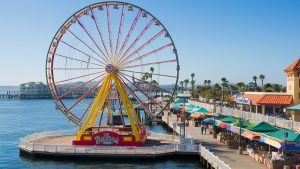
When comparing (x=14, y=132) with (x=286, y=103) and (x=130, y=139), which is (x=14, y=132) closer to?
(x=130, y=139)

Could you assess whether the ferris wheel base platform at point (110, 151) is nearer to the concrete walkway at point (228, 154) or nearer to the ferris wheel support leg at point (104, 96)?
the concrete walkway at point (228, 154)

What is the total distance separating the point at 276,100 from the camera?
2115 inches

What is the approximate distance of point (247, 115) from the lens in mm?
51938

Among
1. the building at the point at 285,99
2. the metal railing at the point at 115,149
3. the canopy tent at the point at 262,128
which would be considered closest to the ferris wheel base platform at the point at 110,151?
the metal railing at the point at 115,149

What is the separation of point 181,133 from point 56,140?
45.4ft

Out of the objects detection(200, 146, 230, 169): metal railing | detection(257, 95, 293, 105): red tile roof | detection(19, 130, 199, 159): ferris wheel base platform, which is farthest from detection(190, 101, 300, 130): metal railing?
detection(19, 130, 199, 159): ferris wheel base platform

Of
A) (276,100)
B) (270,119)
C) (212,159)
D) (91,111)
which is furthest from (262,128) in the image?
(276,100)

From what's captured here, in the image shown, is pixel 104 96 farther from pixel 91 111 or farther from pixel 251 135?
pixel 251 135

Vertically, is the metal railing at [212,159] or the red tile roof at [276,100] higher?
the red tile roof at [276,100]

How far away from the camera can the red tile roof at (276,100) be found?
52422mm

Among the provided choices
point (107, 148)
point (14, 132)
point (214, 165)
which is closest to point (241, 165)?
point (214, 165)

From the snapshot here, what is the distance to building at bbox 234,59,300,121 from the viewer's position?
5162 centimetres

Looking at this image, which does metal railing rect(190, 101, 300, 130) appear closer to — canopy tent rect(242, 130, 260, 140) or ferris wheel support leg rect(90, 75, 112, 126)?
canopy tent rect(242, 130, 260, 140)

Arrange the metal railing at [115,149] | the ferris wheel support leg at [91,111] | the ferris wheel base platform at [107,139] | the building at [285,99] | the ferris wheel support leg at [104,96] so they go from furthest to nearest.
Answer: the building at [285,99] < the ferris wheel support leg at [104,96] < the ferris wheel support leg at [91,111] < the ferris wheel base platform at [107,139] < the metal railing at [115,149]
